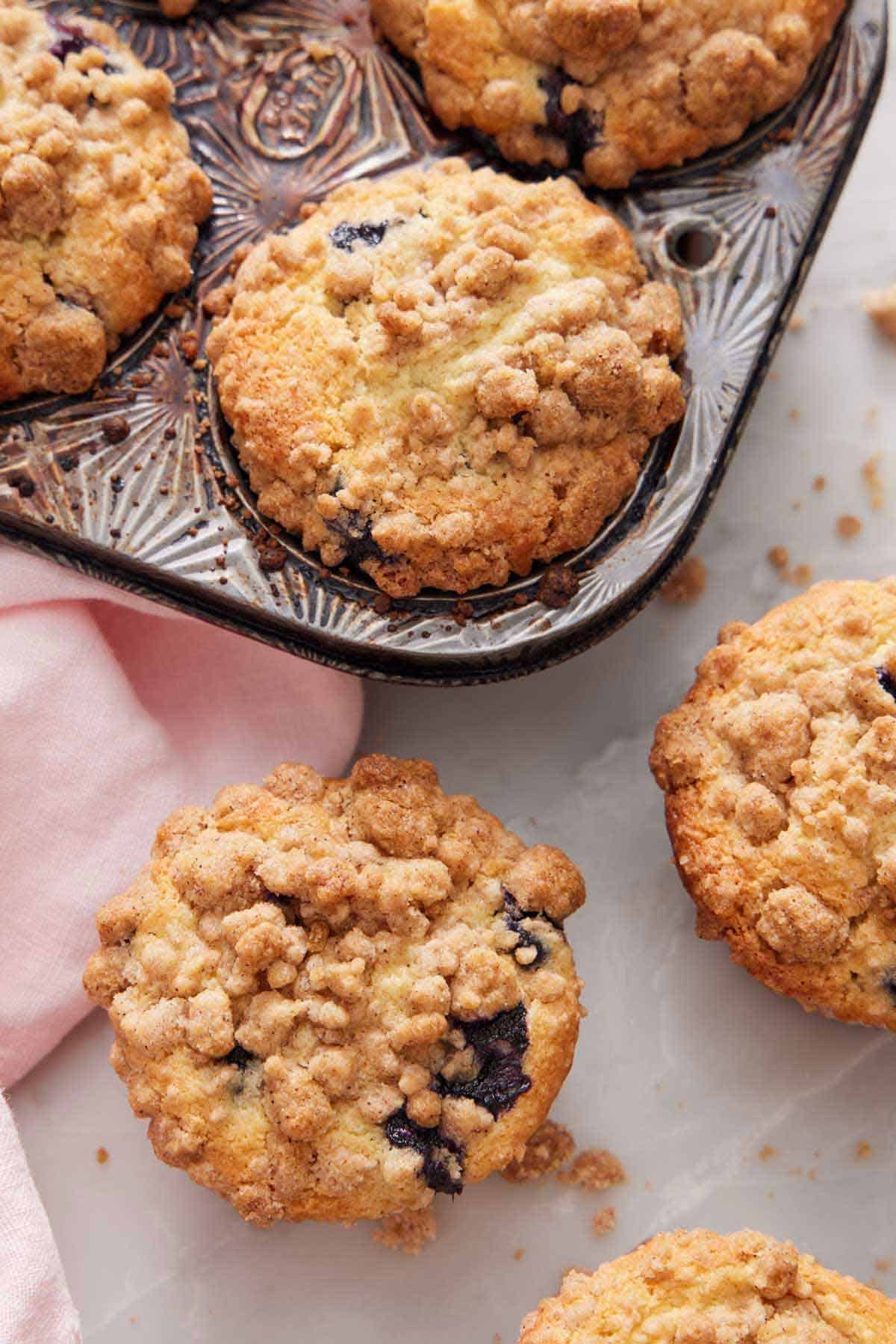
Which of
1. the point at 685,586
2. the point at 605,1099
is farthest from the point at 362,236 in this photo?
the point at 605,1099

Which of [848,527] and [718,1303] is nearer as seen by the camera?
[718,1303]

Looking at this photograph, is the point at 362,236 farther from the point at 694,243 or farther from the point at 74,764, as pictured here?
the point at 74,764

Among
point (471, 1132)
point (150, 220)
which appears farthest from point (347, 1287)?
point (150, 220)

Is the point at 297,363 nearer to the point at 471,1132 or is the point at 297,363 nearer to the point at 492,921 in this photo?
the point at 492,921

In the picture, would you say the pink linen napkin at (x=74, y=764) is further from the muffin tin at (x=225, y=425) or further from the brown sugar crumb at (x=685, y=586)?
the brown sugar crumb at (x=685, y=586)

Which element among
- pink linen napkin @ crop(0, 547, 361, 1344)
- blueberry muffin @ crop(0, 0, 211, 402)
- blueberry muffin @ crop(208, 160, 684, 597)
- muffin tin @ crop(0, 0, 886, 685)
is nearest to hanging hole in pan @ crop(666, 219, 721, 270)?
muffin tin @ crop(0, 0, 886, 685)

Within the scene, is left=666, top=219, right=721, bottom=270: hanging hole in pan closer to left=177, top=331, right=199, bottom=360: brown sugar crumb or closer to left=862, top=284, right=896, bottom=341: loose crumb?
left=862, top=284, right=896, bottom=341: loose crumb
